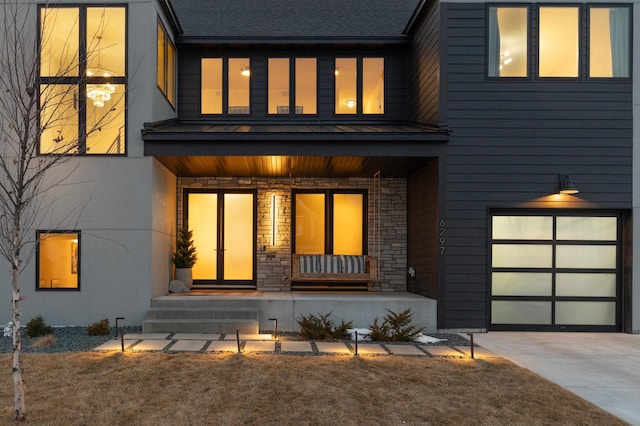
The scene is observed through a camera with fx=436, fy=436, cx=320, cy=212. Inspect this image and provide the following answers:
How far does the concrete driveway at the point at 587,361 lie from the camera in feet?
15.2

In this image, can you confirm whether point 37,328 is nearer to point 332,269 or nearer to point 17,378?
point 17,378

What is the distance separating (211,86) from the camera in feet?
34.0

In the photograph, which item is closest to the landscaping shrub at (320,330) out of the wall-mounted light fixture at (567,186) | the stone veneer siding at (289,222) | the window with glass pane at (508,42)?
the stone veneer siding at (289,222)

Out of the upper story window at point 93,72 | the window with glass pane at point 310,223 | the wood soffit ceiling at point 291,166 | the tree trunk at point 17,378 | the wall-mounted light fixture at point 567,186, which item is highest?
the upper story window at point 93,72

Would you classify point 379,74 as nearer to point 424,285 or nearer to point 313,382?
point 424,285

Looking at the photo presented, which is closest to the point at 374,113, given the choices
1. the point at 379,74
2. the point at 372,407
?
the point at 379,74

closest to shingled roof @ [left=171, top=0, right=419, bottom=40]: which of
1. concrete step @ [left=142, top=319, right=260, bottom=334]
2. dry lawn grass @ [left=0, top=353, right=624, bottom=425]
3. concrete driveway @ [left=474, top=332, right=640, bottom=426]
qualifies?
concrete step @ [left=142, top=319, right=260, bottom=334]

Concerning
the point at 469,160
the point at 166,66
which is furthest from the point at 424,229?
the point at 166,66

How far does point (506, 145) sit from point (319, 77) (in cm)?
461

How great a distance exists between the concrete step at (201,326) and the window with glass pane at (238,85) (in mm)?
5130

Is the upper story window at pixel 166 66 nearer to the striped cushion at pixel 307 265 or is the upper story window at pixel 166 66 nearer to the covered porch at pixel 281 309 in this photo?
the covered porch at pixel 281 309

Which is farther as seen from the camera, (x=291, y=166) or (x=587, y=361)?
(x=291, y=166)

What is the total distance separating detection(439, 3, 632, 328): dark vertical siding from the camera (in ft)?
26.1

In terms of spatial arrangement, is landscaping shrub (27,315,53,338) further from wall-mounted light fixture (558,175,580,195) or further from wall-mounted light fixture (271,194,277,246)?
wall-mounted light fixture (558,175,580,195)
